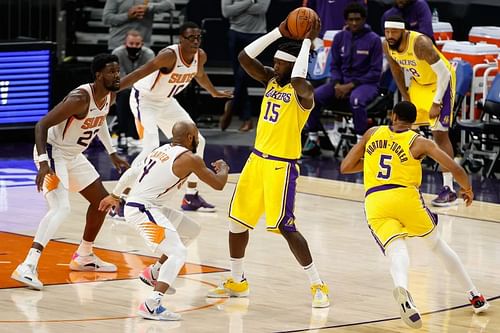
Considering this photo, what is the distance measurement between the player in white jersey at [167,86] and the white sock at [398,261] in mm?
3523

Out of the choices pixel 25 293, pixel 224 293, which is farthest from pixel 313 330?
pixel 25 293

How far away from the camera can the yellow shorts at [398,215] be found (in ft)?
25.6

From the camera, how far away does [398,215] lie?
7.84 meters

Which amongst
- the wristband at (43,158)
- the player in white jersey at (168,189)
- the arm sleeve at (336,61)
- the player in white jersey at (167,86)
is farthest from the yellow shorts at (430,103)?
the wristband at (43,158)

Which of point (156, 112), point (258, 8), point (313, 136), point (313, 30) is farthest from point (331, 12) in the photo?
point (313, 30)

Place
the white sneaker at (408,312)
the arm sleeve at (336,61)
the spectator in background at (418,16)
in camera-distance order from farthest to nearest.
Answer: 1. the arm sleeve at (336,61)
2. the spectator in background at (418,16)
3. the white sneaker at (408,312)

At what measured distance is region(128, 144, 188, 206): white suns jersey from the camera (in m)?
7.96

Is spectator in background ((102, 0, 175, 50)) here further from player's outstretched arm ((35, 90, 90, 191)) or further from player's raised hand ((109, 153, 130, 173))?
player's outstretched arm ((35, 90, 90, 191))

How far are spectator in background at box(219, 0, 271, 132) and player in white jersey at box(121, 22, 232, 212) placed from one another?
5.01m

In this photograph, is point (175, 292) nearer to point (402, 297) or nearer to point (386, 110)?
point (402, 297)

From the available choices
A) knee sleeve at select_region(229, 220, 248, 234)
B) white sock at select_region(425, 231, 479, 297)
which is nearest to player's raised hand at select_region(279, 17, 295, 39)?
knee sleeve at select_region(229, 220, 248, 234)

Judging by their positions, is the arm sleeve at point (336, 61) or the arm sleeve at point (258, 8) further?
the arm sleeve at point (258, 8)

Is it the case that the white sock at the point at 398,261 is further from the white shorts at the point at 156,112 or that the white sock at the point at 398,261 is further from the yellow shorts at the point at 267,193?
the white shorts at the point at 156,112

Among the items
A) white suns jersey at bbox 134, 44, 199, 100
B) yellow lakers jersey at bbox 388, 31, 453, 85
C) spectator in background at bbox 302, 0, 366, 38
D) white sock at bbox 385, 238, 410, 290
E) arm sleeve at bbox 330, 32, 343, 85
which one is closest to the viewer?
white sock at bbox 385, 238, 410, 290
